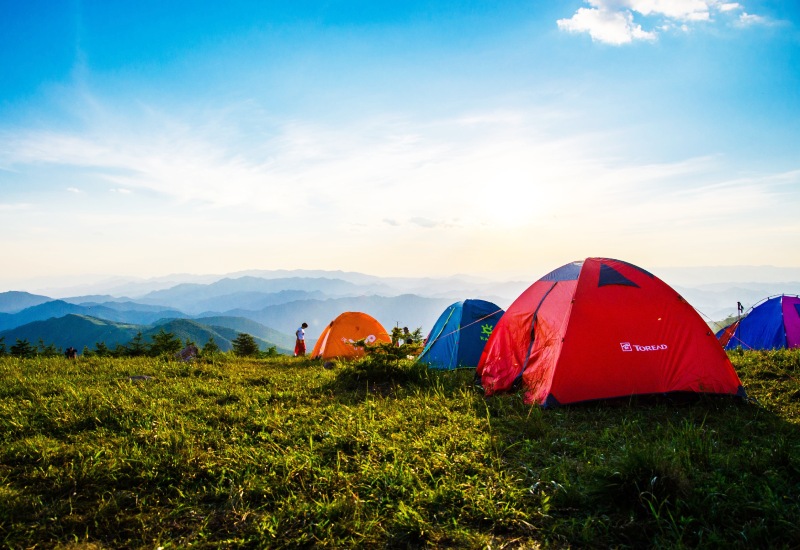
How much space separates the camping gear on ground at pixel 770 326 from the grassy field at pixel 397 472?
8.37 metres

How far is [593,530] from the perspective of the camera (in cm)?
361

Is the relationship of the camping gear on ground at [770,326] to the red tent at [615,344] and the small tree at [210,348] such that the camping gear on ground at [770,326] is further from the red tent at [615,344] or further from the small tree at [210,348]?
the small tree at [210,348]

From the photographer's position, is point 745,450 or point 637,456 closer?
point 637,456

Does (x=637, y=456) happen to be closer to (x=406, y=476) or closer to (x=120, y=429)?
(x=406, y=476)

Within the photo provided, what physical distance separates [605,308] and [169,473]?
23.5 ft

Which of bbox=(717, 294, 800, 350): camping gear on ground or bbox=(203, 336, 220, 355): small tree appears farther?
bbox=(203, 336, 220, 355): small tree

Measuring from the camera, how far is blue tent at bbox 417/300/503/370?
1287cm

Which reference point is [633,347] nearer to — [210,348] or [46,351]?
[210,348]

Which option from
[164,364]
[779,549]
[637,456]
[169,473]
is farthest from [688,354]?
[164,364]

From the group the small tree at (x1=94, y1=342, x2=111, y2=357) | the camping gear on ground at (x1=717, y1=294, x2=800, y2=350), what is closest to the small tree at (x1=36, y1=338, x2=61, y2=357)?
the small tree at (x1=94, y1=342, x2=111, y2=357)

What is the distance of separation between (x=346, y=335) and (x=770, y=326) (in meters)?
15.7

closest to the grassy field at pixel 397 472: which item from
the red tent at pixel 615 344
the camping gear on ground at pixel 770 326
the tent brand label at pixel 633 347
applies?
the red tent at pixel 615 344

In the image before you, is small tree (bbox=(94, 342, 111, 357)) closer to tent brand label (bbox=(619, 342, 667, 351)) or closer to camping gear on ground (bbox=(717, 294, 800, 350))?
tent brand label (bbox=(619, 342, 667, 351))

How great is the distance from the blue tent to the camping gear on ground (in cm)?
872
